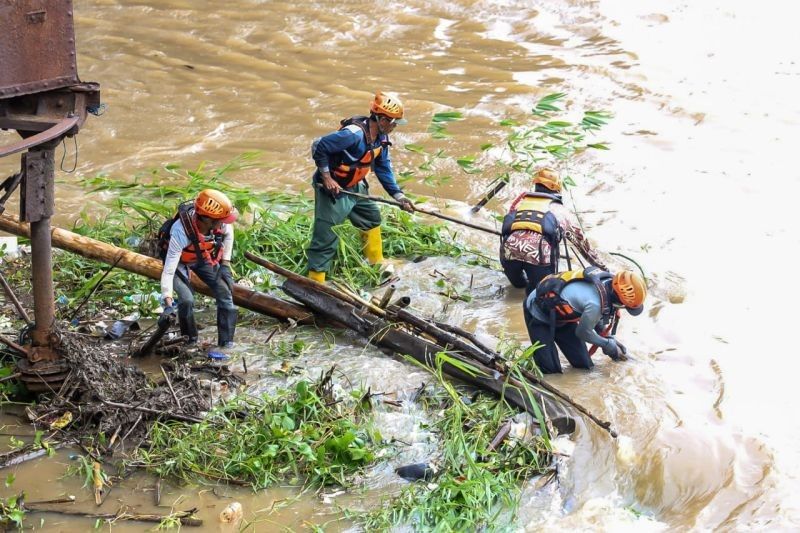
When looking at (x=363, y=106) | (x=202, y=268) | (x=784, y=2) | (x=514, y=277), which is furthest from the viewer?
(x=784, y=2)

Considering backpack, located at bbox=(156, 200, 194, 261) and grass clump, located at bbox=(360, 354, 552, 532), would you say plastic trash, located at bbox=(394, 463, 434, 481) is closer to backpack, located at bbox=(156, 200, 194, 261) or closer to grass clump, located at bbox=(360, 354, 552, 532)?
grass clump, located at bbox=(360, 354, 552, 532)

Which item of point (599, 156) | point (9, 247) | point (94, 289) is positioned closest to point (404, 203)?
point (94, 289)

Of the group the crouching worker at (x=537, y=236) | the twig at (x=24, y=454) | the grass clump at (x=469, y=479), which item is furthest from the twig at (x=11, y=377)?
the crouching worker at (x=537, y=236)

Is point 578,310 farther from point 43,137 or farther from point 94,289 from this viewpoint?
point 94,289

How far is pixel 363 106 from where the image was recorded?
12.8 m

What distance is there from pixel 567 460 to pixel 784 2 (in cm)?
1230

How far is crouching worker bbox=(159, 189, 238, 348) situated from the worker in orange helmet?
3.78 feet

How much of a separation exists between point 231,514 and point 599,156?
6.92 meters

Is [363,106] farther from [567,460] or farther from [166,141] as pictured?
[567,460]

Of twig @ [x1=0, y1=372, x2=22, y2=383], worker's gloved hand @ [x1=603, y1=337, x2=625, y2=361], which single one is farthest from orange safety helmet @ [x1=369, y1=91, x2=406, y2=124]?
twig @ [x1=0, y1=372, x2=22, y2=383]

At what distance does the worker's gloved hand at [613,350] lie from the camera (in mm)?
6797

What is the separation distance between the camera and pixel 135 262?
7430mm

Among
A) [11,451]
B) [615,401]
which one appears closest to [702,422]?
[615,401]

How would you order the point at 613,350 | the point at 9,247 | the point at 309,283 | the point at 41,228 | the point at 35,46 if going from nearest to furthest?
the point at 35,46 < the point at 41,228 < the point at 613,350 < the point at 309,283 < the point at 9,247
